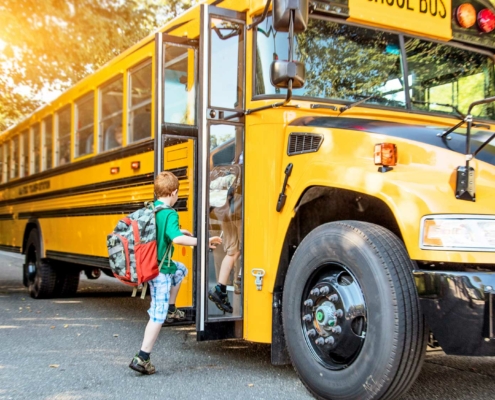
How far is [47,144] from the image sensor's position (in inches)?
334

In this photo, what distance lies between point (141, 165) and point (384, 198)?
10.0ft

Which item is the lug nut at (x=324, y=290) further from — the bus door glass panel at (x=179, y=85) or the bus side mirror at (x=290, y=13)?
the bus door glass panel at (x=179, y=85)

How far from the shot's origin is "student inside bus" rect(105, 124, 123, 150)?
21.0 ft

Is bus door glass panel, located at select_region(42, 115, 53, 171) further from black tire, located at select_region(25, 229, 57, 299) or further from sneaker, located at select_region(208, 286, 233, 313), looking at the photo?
sneaker, located at select_region(208, 286, 233, 313)

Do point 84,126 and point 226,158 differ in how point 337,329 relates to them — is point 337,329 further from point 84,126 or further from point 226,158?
point 84,126

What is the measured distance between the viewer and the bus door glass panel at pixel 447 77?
4.37 m

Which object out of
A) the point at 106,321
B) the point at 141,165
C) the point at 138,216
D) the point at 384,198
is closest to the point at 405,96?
the point at 384,198

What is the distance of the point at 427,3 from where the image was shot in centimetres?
444

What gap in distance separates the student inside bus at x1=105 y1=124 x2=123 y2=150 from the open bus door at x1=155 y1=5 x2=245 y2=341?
1.56 meters

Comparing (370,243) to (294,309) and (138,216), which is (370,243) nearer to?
(294,309)

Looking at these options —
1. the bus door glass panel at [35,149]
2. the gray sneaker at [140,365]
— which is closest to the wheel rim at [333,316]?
the gray sneaker at [140,365]

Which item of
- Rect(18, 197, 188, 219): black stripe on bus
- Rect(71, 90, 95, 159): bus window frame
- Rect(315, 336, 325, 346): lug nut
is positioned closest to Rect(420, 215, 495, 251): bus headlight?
Rect(315, 336, 325, 346): lug nut

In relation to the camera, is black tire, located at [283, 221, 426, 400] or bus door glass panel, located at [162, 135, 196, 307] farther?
bus door glass panel, located at [162, 135, 196, 307]

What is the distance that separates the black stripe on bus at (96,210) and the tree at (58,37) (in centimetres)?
280
